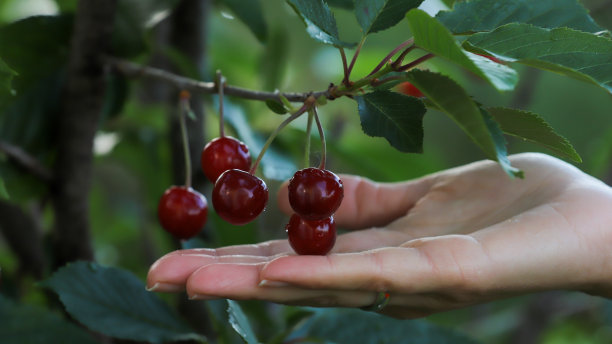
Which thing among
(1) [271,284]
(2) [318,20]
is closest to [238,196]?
(1) [271,284]

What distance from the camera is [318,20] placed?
2.18ft

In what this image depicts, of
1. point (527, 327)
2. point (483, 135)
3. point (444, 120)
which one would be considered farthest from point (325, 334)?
point (444, 120)

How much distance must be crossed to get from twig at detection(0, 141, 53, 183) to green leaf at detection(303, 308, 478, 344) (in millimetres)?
521

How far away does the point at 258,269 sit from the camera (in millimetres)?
702

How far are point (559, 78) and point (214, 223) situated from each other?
10.3ft

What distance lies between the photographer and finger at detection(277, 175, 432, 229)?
41.2 inches

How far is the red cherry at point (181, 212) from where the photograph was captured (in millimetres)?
930

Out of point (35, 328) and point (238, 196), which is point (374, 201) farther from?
point (35, 328)

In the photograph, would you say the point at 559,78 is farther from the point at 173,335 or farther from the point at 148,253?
the point at 173,335

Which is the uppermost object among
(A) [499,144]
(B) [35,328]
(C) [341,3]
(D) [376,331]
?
(C) [341,3]

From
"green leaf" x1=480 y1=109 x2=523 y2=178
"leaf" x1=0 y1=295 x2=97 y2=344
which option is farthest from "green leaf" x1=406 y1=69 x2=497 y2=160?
"leaf" x1=0 y1=295 x2=97 y2=344

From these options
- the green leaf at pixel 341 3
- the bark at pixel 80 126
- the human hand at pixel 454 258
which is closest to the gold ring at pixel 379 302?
the human hand at pixel 454 258

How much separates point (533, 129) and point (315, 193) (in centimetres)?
25

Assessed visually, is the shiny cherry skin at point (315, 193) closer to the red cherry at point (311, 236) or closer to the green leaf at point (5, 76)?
the red cherry at point (311, 236)
